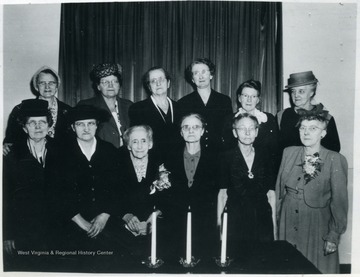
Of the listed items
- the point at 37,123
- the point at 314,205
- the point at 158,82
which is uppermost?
the point at 158,82

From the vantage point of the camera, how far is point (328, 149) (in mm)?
2158

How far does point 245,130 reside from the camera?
2162 mm

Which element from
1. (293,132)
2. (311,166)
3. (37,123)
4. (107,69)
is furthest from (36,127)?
(311,166)

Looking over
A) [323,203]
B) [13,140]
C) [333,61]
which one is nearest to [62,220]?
[13,140]

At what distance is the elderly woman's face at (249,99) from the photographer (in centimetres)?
218

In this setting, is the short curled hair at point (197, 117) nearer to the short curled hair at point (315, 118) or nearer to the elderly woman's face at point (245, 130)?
the elderly woman's face at point (245, 130)

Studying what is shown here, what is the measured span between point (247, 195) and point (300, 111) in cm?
54

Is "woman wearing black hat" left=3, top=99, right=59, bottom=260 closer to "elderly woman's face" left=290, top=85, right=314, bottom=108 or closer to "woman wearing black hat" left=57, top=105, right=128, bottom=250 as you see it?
"woman wearing black hat" left=57, top=105, right=128, bottom=250

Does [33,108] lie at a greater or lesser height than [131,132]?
greater

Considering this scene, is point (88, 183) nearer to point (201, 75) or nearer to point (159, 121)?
point (159, 121)

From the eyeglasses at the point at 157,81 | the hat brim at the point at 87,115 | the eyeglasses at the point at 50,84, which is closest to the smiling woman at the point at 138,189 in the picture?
the hat brim at the point at 87,115

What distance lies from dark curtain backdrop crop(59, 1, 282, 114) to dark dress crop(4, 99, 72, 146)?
0.06 meters

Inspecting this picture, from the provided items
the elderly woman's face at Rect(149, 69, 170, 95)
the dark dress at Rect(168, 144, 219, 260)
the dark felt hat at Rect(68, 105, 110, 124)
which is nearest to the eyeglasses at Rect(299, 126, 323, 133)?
the dark dress at Rect(168, 144, 219, 260)

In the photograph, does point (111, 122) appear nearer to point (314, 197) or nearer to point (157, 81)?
point (157, 81)
